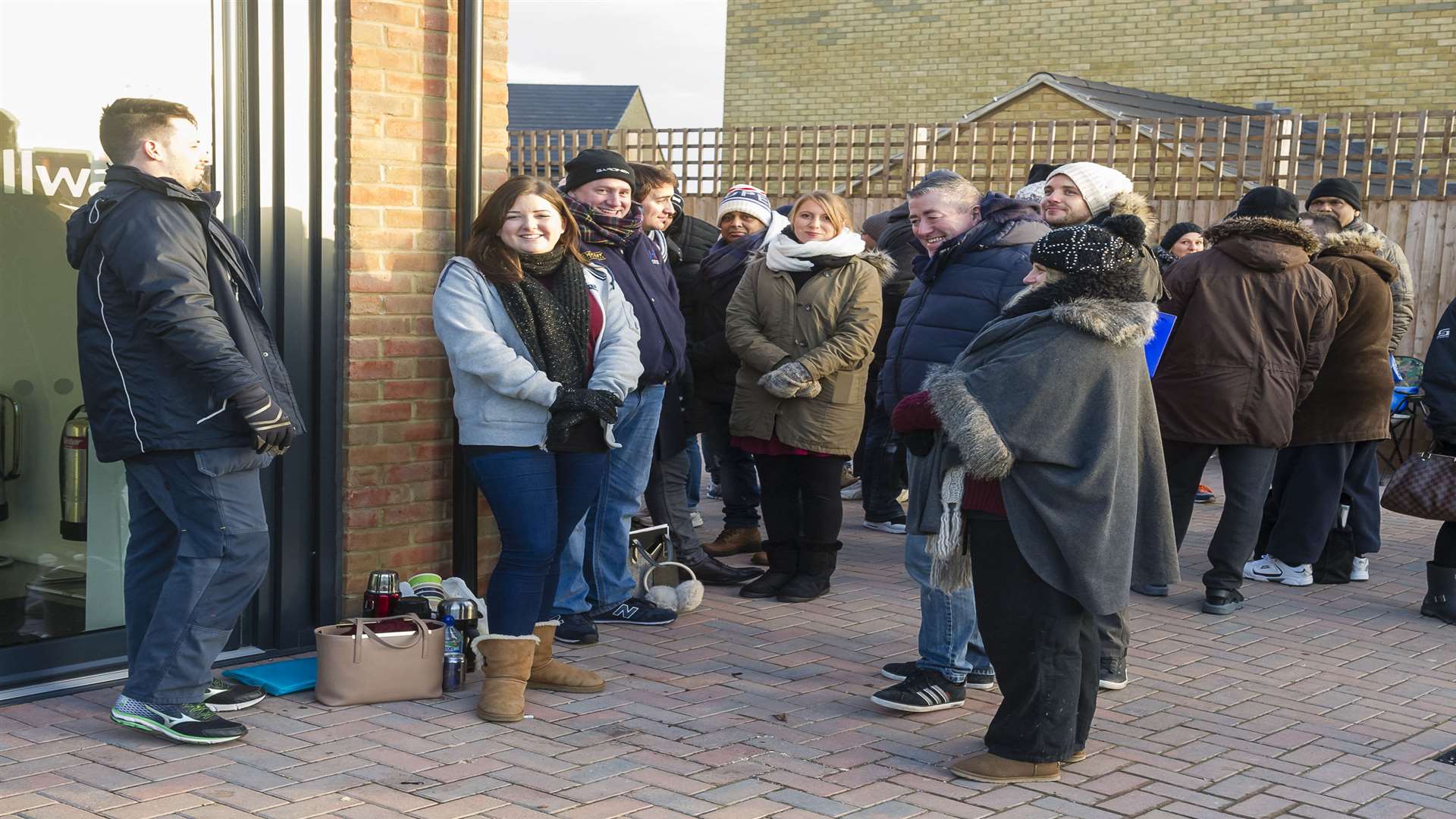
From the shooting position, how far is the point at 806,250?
6.31m

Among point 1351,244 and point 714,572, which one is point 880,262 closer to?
point 714,572

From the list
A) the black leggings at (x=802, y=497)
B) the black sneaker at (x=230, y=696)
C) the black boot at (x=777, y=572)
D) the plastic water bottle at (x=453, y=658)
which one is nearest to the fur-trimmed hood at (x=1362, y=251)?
the black leggings at (x=802, y=497)

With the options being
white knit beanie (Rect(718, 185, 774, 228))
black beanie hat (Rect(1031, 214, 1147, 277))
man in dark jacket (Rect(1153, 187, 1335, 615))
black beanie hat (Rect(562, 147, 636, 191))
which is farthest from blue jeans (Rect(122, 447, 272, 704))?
man in dark jacket (Rect(1153, 187, 1335, 615))

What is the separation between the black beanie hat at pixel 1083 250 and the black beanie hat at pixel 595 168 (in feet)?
6.65

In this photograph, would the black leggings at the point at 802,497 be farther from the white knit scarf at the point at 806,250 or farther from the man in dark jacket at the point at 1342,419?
the man in dark jacket at the point at 1342,419

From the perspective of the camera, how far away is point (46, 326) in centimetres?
500

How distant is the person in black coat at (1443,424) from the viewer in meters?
6.23

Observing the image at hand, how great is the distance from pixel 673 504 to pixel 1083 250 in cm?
337

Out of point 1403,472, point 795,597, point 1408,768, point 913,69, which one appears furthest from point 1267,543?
point 913,69

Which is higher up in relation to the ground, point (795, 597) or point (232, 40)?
point (232, 40)

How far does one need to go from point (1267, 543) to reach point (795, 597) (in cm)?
278

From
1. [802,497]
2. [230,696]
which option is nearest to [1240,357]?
[802,497]

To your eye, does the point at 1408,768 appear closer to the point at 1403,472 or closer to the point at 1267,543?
the point at 1403,472

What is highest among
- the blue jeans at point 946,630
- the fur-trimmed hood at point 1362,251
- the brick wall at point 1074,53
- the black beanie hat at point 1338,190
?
the brick wall at point 1074,53
